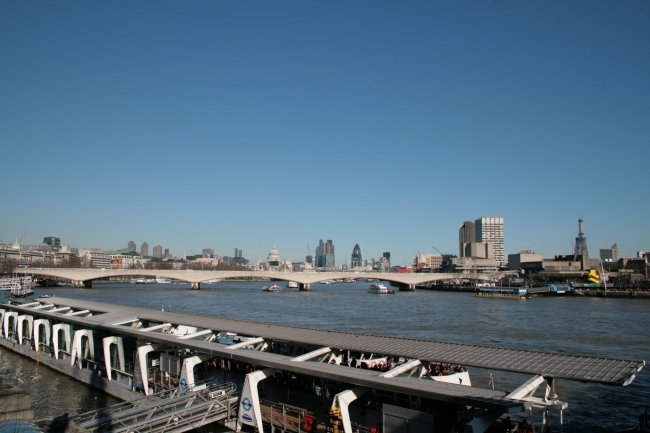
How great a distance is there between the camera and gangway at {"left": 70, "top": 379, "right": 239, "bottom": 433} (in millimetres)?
13344

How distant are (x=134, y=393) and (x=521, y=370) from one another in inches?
549

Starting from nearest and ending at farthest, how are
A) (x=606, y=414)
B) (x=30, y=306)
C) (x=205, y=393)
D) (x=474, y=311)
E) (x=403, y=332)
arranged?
(x=205, y=393), (x=606, y=414), (x=30, y=306), (x=403, y=332), (x=474, y=311)

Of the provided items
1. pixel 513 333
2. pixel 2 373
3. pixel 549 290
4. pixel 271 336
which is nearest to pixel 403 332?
pixel 513 333

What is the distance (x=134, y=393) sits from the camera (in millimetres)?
19156

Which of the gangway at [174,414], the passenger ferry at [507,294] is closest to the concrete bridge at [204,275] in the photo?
the passenger ferry at [507,294]

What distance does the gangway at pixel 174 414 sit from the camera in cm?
1334

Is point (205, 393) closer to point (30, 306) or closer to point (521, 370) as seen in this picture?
point (521, 370)

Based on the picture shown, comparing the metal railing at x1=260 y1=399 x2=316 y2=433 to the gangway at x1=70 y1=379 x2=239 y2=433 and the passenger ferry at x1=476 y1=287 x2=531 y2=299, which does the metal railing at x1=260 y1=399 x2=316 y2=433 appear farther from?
the passenger ferry at x1=476 y1=287 x2=531 y2=299

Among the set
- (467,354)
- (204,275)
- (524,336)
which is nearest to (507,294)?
(524,336)

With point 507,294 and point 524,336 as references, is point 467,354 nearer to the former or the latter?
point 524,336

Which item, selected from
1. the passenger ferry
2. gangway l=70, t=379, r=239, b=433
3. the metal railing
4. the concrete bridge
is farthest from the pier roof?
the passenger ferry

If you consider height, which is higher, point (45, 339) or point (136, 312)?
point (136, 312)

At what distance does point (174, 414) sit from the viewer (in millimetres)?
14031

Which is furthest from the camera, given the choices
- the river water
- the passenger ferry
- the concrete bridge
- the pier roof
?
the concrete bridge
